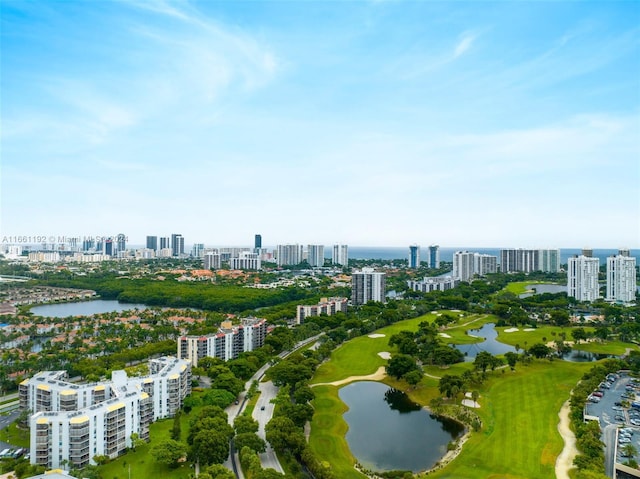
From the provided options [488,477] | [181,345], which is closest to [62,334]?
[181,345]

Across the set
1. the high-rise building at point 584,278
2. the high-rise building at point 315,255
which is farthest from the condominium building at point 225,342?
the high-rise building at point 315,255

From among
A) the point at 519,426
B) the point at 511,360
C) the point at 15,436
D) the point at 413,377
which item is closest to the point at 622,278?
the point at 511,360

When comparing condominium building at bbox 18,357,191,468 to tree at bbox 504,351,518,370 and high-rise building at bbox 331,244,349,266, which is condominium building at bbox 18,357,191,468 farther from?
high-rise building at bbox 331,244,349,266

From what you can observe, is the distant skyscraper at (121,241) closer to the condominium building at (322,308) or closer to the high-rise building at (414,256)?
the high-rise building at (414,256)

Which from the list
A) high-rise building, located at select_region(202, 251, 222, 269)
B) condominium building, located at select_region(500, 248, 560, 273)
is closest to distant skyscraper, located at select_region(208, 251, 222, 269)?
high-rise building, located at select_region(202, 251, 222, 269)

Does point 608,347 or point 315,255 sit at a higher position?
point 315,255

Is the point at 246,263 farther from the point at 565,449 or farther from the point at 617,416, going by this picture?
the point at 565,449

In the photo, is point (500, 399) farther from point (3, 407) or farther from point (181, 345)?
point (3, 407)
